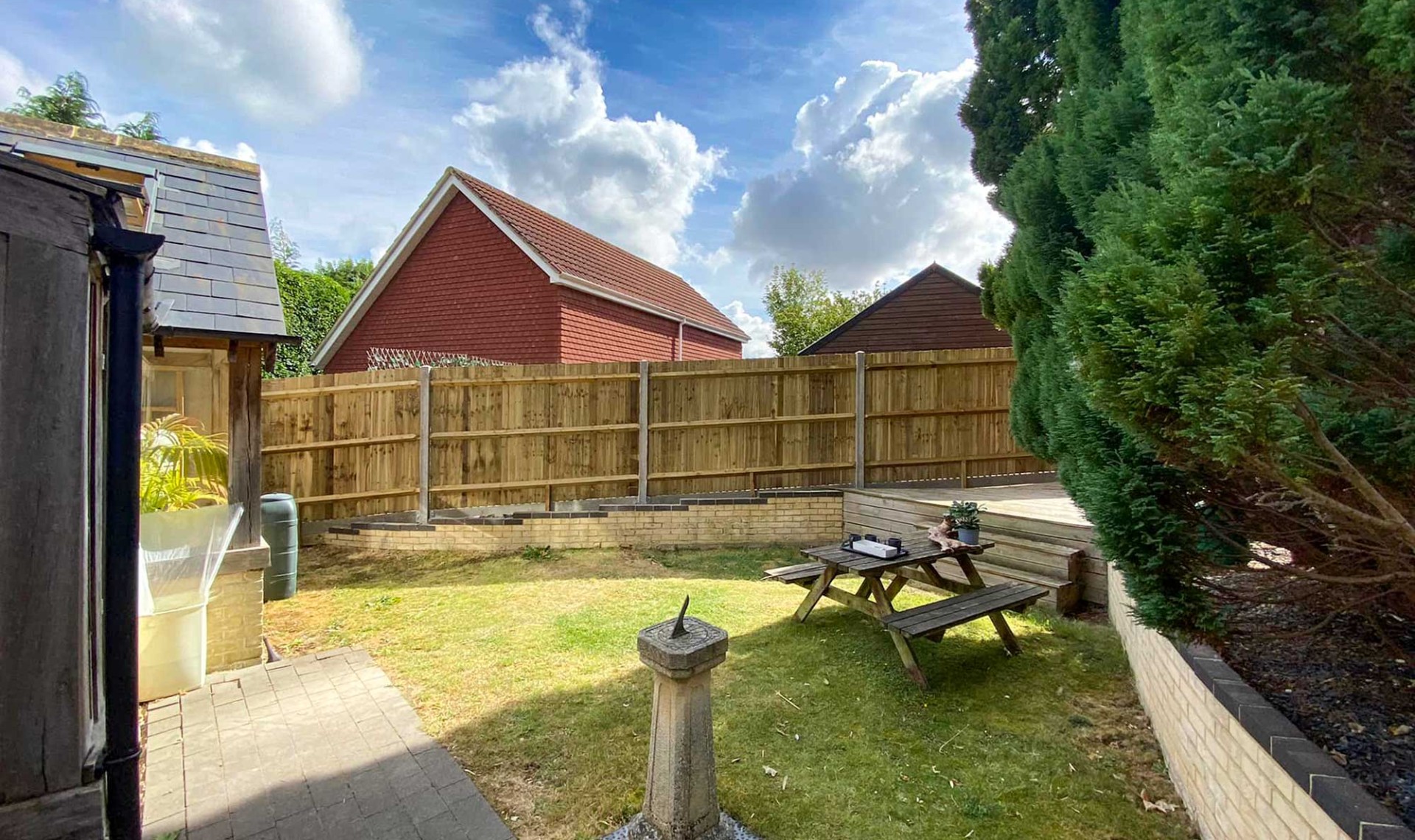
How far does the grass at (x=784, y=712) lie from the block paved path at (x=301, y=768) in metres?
0.19

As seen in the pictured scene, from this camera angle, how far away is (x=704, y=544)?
755 centimetres

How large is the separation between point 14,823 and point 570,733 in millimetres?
2130

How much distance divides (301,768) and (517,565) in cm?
385

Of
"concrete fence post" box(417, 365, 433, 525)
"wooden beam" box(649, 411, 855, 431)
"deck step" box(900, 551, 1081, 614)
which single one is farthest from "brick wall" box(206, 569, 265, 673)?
"deck step" box(900, 551, 1081, 614)

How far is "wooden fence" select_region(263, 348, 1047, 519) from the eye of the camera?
7.46 metres

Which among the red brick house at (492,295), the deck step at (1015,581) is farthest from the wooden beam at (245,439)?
the red brick house at (492,295)

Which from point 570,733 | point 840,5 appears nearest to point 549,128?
point 840,5

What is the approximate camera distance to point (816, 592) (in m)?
4.62

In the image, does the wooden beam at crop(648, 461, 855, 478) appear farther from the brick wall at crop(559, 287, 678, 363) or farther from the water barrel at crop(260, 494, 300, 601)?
the brick wall at crop(559, 287, 678, 363)

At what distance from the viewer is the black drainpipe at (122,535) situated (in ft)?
5.83

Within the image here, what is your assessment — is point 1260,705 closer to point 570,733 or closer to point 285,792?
point 570,733

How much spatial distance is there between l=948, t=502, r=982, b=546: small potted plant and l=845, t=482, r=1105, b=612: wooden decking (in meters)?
0.81

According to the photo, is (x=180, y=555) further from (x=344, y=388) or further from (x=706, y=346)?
(x=706, y=346)

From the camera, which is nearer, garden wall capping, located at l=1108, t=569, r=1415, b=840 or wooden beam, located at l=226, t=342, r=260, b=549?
garden wall capping, located at l=1108, t=569, r=1415, b=840
